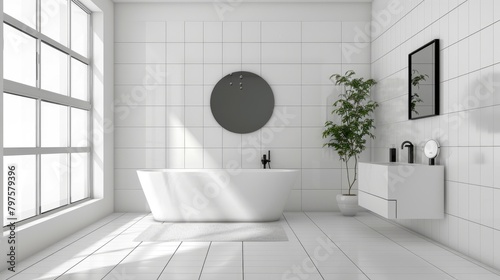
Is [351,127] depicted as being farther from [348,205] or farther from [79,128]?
[79,128]

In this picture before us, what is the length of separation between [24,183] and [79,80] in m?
1.85

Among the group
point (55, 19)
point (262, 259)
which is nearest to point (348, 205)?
point (262, 259)

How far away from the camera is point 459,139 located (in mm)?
3840

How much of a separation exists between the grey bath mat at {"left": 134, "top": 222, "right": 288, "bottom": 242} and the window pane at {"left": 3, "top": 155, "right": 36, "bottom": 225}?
37.9 inches

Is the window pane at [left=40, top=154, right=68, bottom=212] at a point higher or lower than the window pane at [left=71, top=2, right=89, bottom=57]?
lower

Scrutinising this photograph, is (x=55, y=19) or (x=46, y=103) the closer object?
(x=46, y=103)

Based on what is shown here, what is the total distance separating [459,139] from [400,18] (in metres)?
1.86

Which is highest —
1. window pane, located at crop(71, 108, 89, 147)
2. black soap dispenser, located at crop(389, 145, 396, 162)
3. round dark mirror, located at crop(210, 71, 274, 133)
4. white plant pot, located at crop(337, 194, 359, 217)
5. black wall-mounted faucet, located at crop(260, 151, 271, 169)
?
round dark mirror, located at crop(210, 71, 274, 133)

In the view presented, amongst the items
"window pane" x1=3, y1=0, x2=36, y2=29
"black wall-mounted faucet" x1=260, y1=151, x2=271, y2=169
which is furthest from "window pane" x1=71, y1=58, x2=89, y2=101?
"black wall-mounted faucet" x1=260, y1=151, x2=271, y2=169

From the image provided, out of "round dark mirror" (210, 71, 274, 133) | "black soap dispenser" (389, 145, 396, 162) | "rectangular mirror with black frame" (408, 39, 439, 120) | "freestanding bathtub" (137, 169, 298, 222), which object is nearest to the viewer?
"rectangular mirror with black frame" (408, 39, 439, 120)

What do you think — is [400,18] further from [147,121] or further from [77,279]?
[77,279]

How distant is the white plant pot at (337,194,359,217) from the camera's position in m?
5.75

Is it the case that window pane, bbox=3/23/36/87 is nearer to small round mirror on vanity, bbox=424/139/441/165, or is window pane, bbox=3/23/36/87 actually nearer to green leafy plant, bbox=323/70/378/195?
green leafy plant, bbox=323/70/378/195

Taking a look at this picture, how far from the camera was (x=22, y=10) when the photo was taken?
12.9 feet
